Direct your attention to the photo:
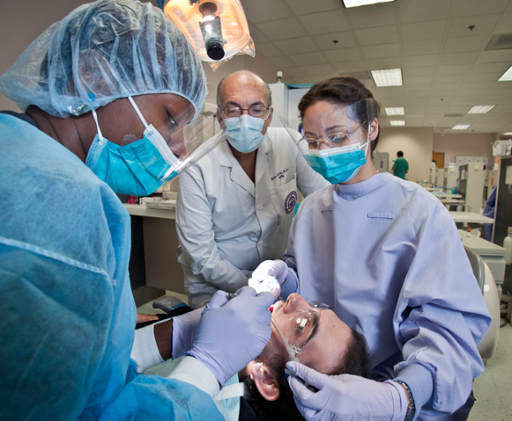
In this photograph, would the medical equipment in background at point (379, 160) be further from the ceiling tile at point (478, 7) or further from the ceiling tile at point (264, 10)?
the ceiling tile at point (264, 10)

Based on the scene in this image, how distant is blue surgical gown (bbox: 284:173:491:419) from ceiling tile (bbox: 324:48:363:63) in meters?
4.89

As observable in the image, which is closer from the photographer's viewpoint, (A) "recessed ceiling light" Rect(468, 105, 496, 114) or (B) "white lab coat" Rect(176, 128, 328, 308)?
(B) "white lab coat" Rect(176, 128, 328, 308)

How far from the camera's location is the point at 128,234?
0.63 m

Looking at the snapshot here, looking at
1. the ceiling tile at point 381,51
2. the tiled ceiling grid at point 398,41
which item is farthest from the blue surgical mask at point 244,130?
the ceiling tile at point 381,51

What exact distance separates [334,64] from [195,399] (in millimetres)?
6600

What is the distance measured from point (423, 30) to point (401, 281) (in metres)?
4.91

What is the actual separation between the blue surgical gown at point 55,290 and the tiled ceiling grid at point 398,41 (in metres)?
2.60

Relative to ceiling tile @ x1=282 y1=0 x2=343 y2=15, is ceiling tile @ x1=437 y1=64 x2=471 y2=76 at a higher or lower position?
lower

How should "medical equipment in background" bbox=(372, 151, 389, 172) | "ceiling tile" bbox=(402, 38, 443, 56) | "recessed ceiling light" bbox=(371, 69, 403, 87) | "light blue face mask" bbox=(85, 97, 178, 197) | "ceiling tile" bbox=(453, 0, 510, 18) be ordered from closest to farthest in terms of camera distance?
"light blue face mask" bbox=(85, 97, 178, 197), "medical equipment in background" bbox=(372, 151, 389, 172), "ceiling tile" bbox=(453, 0, 510, 18), "ceiling tile" bbox=(402, 38, 443, 56), "recessed ceiling light" bbox=(371, 69, 403, 87)

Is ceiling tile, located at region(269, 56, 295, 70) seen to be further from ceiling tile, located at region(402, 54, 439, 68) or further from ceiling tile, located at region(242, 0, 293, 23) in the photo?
ceiling tile, located at region(402, 54, 439, 68)

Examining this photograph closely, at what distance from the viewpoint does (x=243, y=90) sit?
1.55 meters

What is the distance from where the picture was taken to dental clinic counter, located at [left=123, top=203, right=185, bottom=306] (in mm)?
3260

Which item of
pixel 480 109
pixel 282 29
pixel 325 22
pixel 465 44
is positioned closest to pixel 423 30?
pixel 465 44

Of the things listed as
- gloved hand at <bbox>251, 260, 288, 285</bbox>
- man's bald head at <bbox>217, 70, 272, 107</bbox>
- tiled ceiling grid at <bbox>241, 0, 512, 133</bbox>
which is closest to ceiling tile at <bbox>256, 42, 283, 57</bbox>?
tiled ceiling grid at <bbox>241, 0, 512, 133</bbox>
